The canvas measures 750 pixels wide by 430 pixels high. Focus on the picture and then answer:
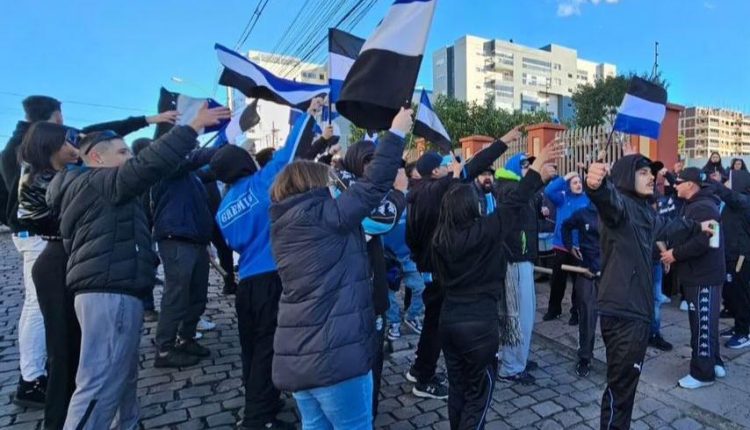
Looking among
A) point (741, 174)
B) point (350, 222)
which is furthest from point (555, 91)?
point (350, 222)

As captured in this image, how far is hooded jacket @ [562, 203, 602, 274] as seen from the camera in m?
5.15

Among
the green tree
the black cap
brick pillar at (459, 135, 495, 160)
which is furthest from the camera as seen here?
the green tree

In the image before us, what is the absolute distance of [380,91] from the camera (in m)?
2.77

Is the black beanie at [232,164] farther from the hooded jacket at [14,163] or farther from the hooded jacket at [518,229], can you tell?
the hooded jacket at [518,229]

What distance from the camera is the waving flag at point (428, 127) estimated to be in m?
5.46

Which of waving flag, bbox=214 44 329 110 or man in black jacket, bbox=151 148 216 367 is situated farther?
man in black jacket, bbox=151 148 216 367

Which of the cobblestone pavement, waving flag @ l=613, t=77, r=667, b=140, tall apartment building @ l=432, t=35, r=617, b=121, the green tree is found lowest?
the cobblestone pavement

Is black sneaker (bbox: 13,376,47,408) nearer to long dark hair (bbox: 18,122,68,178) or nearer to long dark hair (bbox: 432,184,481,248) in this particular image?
long dark hair (bbox: 18,122,68,178)

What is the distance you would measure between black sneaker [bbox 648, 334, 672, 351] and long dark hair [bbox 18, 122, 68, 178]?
603 centimetres

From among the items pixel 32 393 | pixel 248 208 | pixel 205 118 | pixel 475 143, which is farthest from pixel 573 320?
pixel 475 143

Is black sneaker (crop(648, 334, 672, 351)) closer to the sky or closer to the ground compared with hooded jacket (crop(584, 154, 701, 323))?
closer to the ground

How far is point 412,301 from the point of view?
20.1ft

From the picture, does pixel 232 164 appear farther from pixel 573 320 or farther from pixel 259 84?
pixel 573 320

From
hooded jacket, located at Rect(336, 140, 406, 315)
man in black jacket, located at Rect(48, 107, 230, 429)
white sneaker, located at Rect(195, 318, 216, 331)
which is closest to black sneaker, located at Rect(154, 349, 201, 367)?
white sneaker, located at Rect(195, 318, 216, 331)
